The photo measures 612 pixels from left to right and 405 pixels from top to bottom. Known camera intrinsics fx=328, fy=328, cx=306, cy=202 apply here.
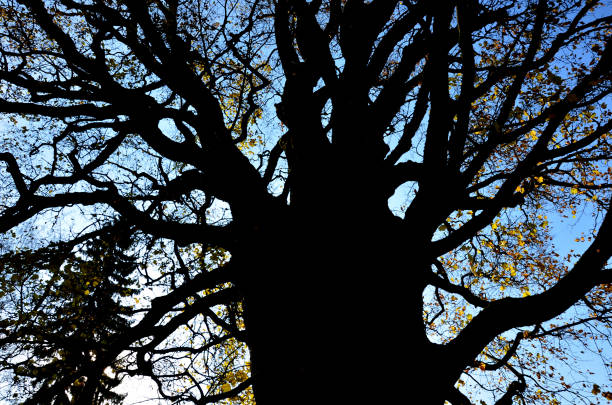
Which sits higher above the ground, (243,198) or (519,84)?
Answer: (519,84)

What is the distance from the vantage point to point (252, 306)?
3248 millimetres

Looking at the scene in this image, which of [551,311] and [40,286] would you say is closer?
[551,311]

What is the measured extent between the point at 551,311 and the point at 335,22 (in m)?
5.45

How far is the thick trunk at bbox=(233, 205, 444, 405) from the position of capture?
241 cm

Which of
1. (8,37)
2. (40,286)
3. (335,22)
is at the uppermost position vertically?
(335,22)

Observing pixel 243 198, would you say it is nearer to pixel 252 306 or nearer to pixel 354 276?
pixel 252 306

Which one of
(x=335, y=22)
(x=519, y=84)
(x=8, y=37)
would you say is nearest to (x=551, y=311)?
(x=519, y=84)

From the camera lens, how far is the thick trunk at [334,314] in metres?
2.41

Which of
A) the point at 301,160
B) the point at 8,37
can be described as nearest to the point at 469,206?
the point at 301,160

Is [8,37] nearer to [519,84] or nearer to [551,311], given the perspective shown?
[519,84]

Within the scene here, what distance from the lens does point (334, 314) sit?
2709 mm

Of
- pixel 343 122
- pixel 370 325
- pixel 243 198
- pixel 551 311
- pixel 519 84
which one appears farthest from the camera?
pixel 343 122

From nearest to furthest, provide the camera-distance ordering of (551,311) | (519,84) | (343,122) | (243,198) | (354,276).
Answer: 1. (551,311)
2. (354,276)
3. (519,84)
4. (243,198)
5. (343,122)

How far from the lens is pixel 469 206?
4.20 metres
